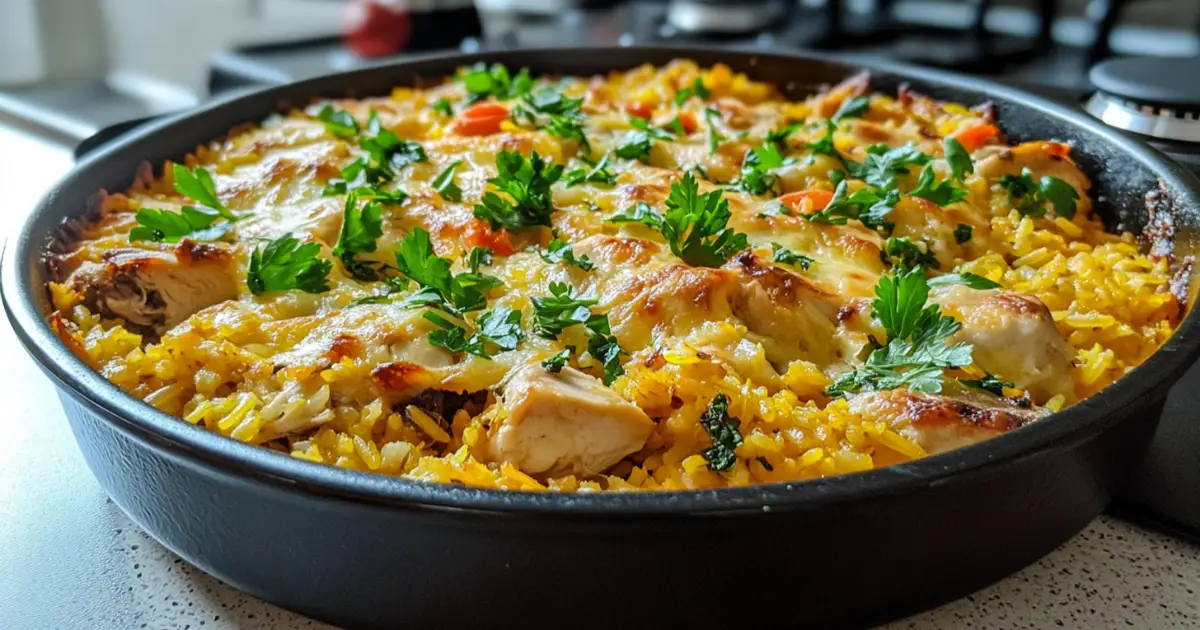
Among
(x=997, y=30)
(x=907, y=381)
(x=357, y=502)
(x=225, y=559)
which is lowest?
(x=225, y=559)

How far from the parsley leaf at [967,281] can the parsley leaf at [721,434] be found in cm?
59

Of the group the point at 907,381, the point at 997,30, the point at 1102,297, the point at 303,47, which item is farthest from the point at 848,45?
the point at 907,381

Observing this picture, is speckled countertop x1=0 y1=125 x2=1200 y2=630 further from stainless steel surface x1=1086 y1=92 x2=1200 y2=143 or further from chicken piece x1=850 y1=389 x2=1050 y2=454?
stainless steel surface x1=1086 y1=92 x2=1200 y2=143

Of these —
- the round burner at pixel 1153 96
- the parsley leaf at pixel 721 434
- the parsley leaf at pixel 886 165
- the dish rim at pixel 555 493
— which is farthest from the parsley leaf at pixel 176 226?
the round burner at pixel 1153 96

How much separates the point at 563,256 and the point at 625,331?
0.26 metres

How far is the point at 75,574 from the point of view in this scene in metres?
1.58

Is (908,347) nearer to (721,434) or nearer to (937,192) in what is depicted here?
(721,434)

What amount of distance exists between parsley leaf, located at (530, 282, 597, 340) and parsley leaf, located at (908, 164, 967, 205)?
881mm

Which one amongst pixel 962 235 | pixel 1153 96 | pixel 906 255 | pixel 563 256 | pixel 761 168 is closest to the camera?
pixel 563 256

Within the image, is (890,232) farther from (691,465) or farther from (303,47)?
(303,47)

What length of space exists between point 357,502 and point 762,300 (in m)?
0.81

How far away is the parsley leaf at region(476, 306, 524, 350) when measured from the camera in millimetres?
1660

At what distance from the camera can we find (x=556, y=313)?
171 cm

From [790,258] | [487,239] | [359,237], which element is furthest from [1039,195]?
[359,237]
